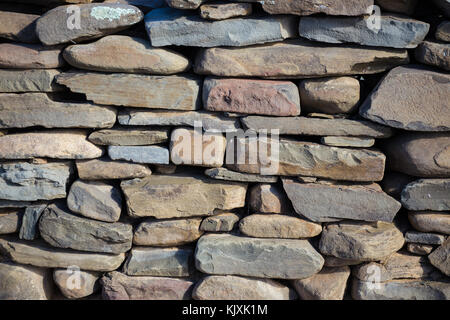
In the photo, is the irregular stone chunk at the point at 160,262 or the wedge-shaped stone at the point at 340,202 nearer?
the wedge-shaped stone at the point at 340,202

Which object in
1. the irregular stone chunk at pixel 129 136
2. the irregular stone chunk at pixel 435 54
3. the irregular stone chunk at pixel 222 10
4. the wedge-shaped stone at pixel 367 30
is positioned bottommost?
the irregular stone chunk at pixel 129 136

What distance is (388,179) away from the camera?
2375 mm

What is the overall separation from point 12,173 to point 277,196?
1.49m

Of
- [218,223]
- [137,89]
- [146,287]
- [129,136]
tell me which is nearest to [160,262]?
[146,287]

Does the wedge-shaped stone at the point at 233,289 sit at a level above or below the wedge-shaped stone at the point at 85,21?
below

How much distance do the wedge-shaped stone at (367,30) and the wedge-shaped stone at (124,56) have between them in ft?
2.35

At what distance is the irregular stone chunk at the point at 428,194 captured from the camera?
219 cm

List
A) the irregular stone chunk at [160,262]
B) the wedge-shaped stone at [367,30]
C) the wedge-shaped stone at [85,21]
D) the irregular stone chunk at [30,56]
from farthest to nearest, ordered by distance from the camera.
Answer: the irregular stone chunk at [160,262] → the irregular stone chunk at [30,56] → the wedge-shaped stone at [85,21] → the wedge-shaped stone at [367,30]

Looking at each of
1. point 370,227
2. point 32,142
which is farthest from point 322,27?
point 32,142

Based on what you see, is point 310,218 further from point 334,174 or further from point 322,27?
point 322,27

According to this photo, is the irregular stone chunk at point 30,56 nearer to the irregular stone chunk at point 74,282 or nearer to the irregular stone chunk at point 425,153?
the irregular stone chunk at point 74,282

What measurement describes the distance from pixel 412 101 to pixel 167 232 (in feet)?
4.80

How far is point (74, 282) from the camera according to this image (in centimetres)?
247

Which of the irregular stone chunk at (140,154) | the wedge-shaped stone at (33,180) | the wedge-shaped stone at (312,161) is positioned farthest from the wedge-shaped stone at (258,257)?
the wedge-shaped stone at (33,180)
